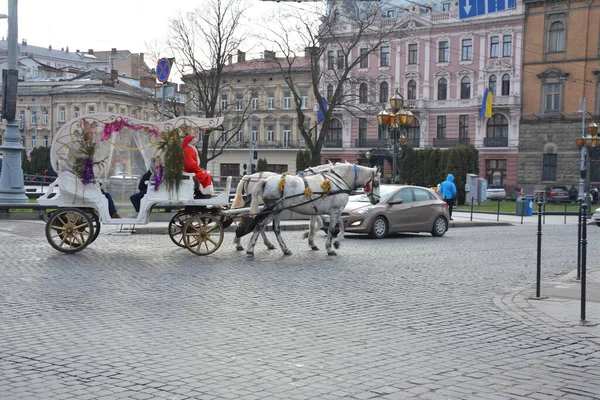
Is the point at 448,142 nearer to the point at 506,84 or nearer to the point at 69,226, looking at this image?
the point at 506,84

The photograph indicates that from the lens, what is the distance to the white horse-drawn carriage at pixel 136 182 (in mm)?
14352

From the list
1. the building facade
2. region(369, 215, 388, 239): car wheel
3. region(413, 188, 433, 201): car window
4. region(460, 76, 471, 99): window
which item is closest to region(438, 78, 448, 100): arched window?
region(460, 76, 471, 99): window

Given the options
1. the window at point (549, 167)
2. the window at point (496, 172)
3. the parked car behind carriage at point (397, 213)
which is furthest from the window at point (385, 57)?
the parked car behind carriage at point (397, 213)

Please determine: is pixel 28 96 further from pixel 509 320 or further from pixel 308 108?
pixel 509 320

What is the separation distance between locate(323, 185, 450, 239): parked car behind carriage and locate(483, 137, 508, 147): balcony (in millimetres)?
A: 46802

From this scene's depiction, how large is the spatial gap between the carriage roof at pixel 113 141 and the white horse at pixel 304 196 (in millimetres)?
1746

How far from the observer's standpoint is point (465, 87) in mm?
69188

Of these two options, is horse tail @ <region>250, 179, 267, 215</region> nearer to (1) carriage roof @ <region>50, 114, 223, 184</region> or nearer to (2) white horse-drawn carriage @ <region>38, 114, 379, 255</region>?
(2) white horse-drawn carriage @ <region>38, 114, 379, 255</region>

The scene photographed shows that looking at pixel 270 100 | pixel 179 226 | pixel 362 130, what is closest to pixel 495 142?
pixel 362 130

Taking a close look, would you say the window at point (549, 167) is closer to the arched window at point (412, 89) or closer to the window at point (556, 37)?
the window at point (556, 37)

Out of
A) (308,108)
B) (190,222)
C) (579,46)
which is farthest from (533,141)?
(190,222)

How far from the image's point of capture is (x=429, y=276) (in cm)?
1270

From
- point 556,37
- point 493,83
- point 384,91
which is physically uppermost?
point 556,37

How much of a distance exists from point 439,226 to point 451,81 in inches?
1977
